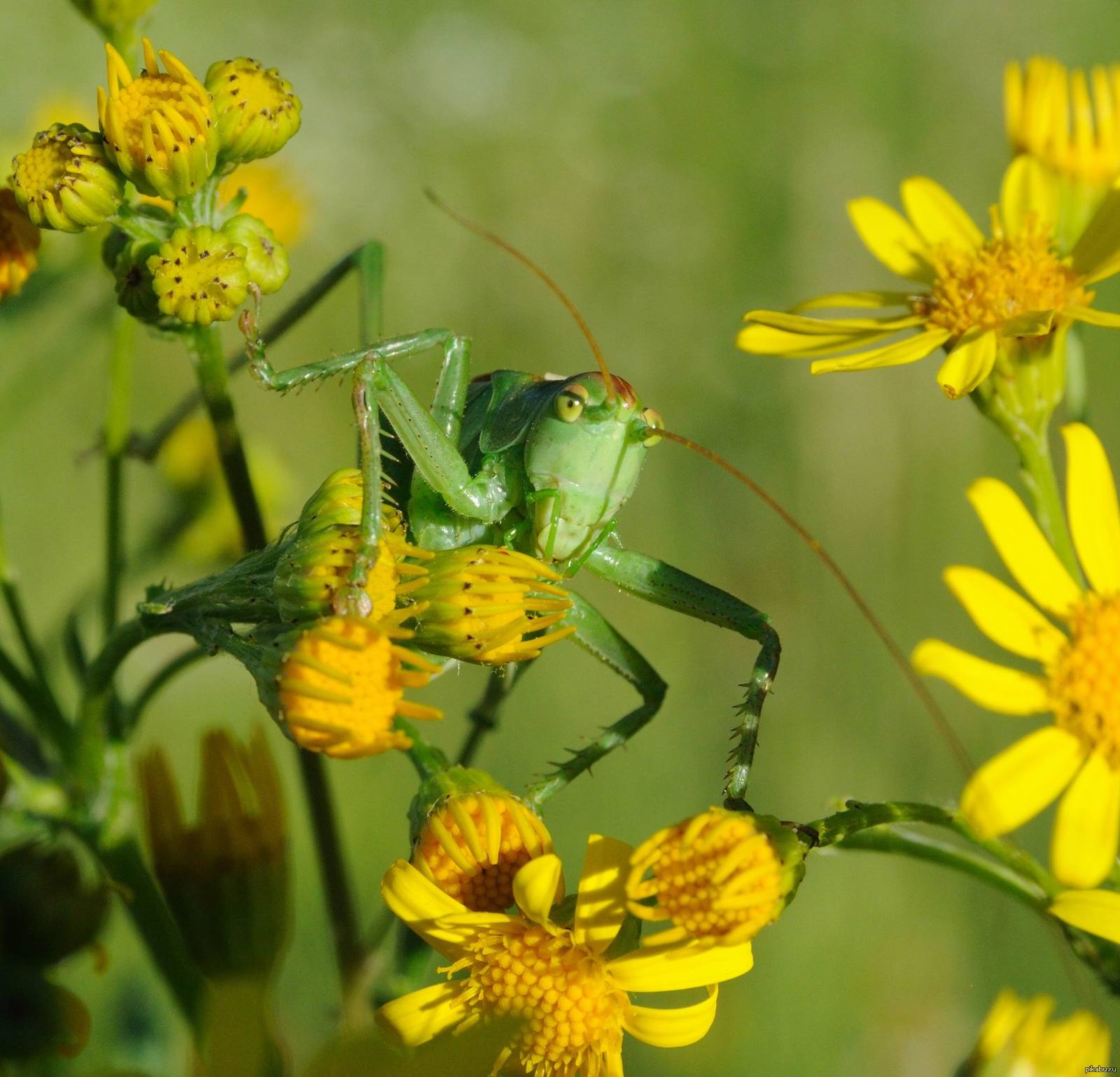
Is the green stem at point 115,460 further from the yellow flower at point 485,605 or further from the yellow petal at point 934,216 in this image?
the yellow petal at point 934,216

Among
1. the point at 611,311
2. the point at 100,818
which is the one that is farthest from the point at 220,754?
the point at 611,311

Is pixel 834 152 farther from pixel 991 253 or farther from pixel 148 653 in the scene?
pixel 148 653

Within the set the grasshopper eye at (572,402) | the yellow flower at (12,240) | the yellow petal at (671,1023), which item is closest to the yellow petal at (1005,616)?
the yellow petal at (671,1023)

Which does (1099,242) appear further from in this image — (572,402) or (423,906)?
(423,906)

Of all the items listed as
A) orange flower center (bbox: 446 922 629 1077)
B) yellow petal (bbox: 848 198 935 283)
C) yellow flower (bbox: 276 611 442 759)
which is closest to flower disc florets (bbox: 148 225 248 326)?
yellow flower (bbox: 276 611 442 759)

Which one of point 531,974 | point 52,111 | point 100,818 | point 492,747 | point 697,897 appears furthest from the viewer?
point 492,747

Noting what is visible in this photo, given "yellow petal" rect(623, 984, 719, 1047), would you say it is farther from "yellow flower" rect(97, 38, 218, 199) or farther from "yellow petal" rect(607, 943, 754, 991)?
"yellow flower" rect(97, 38, 218, 199)

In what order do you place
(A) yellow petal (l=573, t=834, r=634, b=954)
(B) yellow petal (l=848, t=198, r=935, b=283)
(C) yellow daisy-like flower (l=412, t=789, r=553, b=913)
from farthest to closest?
1. (B) yellow petal (l=848, t=198, r=935, b=283)
2. (C) yellow daisy-like flower (l=412, t=789, r=553, b=913)
3. (A) yellow petal (l=573, t=834, r=634, b=954)
